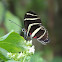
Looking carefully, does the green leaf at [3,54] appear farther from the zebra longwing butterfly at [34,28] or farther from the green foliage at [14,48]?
the zebra longwing butterfly at [34,28]

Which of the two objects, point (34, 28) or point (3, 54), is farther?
point (34, 28)

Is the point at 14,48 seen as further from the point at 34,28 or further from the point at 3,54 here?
the point at 34,28

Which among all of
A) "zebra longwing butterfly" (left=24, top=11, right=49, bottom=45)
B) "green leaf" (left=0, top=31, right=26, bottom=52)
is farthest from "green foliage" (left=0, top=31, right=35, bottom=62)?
"zebra longwing butterfly" (left=24, top=11, right=49, bottom=45)

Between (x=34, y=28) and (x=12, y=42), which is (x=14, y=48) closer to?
(x=12, y=42)

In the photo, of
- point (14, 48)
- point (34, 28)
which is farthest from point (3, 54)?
point (34, 28)

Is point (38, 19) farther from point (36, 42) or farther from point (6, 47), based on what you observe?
point (6, 47)

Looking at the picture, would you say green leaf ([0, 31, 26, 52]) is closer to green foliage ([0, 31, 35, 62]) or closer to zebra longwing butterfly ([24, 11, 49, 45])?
green foliage ([0, 31, 35, 62])

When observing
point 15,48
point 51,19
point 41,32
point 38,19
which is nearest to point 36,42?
point 41,32
